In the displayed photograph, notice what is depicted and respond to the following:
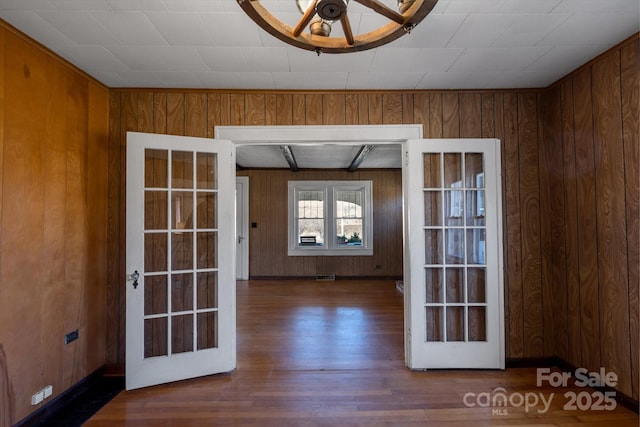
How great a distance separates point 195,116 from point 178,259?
1.31 meters

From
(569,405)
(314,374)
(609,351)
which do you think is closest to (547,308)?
(609,351)

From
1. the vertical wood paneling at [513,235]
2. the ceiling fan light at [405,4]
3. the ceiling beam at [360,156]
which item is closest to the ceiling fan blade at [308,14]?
the ceiling fan light at [405,4]

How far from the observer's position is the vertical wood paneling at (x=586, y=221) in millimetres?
2488

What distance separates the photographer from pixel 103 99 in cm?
283

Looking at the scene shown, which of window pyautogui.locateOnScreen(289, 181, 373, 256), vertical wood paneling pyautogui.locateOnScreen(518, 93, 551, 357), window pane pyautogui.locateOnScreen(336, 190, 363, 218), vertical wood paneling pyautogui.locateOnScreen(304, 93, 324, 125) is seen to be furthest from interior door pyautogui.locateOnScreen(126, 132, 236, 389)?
window pane pyautogui.locateOnScreen(336, 190, 363, 218)

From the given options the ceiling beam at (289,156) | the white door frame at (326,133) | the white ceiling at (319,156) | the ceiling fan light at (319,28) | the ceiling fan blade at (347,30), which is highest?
the white ceiling at (319,156)

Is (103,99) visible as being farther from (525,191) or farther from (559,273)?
(559,273)

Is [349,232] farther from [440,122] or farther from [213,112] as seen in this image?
[213,112]

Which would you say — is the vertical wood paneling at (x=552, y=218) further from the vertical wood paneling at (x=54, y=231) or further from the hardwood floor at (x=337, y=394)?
the vertical wood paneling at (x=54, y=231)

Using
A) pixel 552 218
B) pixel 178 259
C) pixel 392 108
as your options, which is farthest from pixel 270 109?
pixel 552 218

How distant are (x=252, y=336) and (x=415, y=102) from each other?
313 cm

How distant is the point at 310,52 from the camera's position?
2275 millimetres

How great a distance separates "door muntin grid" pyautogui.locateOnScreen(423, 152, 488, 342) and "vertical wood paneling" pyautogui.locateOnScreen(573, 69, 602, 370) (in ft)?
2.37

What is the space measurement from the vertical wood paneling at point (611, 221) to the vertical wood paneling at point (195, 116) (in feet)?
10.7
